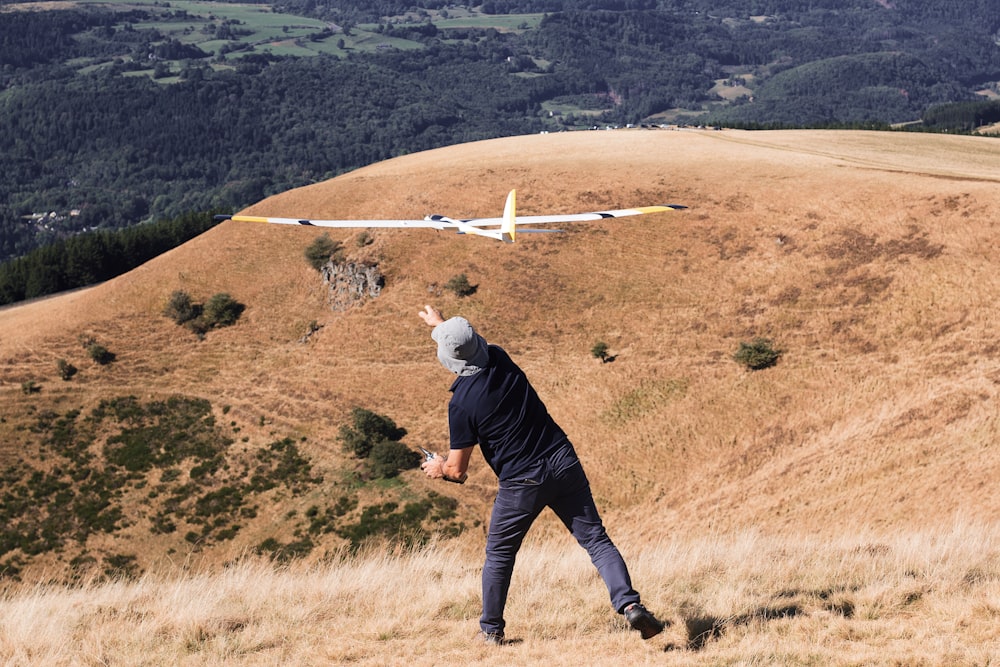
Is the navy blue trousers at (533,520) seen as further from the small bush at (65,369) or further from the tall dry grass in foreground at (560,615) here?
the small bush at (65,369)

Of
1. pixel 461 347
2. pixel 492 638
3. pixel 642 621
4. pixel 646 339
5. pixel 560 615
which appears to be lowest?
pixel 646 339

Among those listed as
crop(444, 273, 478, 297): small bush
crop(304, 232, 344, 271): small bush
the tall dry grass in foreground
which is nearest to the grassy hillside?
crop(444, 273, 478, 297): small bush

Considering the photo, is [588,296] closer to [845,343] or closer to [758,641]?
[845,343]

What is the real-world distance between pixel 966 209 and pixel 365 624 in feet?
184

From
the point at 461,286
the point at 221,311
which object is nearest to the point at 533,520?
the point at 461,286

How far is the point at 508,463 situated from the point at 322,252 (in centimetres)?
5989

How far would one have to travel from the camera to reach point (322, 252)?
216 ft

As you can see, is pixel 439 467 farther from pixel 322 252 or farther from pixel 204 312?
pixel 322 252

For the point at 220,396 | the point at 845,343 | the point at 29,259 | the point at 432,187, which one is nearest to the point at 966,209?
the point at 845,343

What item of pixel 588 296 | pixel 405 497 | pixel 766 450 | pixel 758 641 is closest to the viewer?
pixel 758 641

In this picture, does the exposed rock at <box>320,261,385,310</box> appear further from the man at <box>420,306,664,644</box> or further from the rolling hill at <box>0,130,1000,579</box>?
the man at <box>420,306,664,644</box>

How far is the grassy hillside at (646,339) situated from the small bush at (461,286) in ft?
→ 2.40

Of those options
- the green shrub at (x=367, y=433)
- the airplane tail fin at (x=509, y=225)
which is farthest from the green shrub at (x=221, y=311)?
the airplane tail fin at (x=509, y=225)

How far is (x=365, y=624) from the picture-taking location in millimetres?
9484
